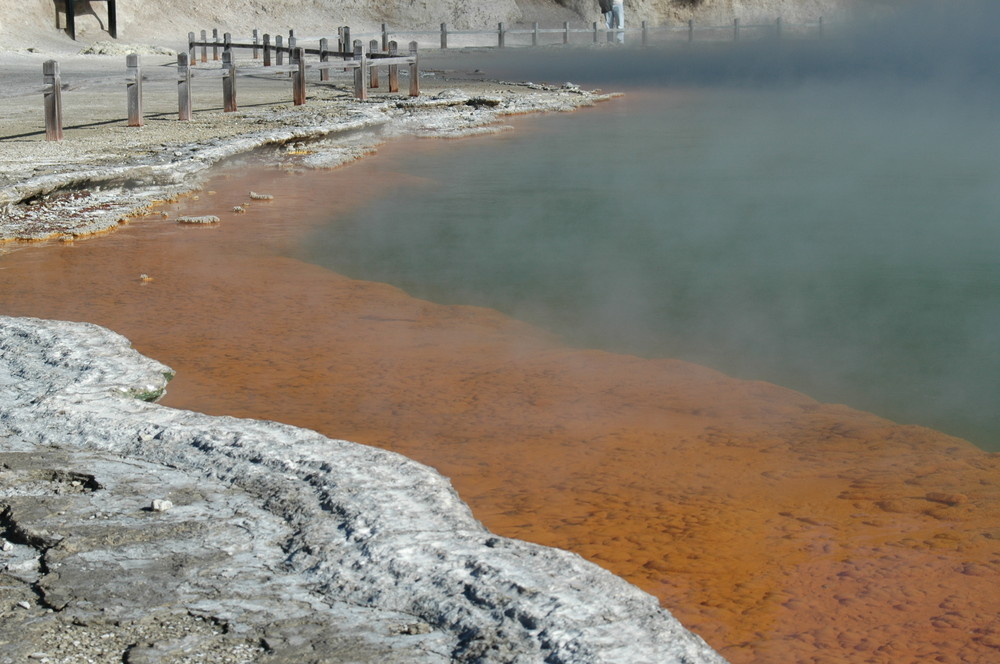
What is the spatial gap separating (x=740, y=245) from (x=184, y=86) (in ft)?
28.4

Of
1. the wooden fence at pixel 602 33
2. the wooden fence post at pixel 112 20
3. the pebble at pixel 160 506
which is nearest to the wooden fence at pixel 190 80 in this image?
the pebble at pixel 160 506

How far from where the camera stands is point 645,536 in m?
3.91

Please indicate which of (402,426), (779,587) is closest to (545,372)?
(402,426)

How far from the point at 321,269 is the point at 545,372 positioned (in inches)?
111

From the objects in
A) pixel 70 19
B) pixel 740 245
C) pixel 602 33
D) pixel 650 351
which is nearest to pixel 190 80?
pixel 740 245

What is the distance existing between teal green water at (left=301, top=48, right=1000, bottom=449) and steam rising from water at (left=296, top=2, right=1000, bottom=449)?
0.08ft

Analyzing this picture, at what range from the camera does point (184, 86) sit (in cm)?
1522

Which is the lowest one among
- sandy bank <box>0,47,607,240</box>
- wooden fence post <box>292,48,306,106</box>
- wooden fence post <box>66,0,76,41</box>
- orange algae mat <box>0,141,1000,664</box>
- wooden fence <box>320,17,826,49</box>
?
orange algae mat <box>0,141,1000,664</box>

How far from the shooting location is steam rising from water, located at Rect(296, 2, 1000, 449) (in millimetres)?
6695

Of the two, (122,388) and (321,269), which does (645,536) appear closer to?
(122,388)

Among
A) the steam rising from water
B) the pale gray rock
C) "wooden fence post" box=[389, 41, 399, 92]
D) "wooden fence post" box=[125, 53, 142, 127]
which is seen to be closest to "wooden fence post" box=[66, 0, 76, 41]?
"wooden fence post" box=[389, 41, 399, 92]

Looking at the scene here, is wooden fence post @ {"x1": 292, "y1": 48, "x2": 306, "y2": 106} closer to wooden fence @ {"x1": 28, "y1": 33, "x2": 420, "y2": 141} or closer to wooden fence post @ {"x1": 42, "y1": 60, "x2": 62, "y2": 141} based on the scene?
wooden fence @ {"x1": 28, "y1": 33, "x2": 420, "y2": 141}

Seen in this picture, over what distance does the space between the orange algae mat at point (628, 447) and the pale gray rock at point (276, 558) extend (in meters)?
0.52

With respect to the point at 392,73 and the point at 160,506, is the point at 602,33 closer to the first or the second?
the point at 392,73
